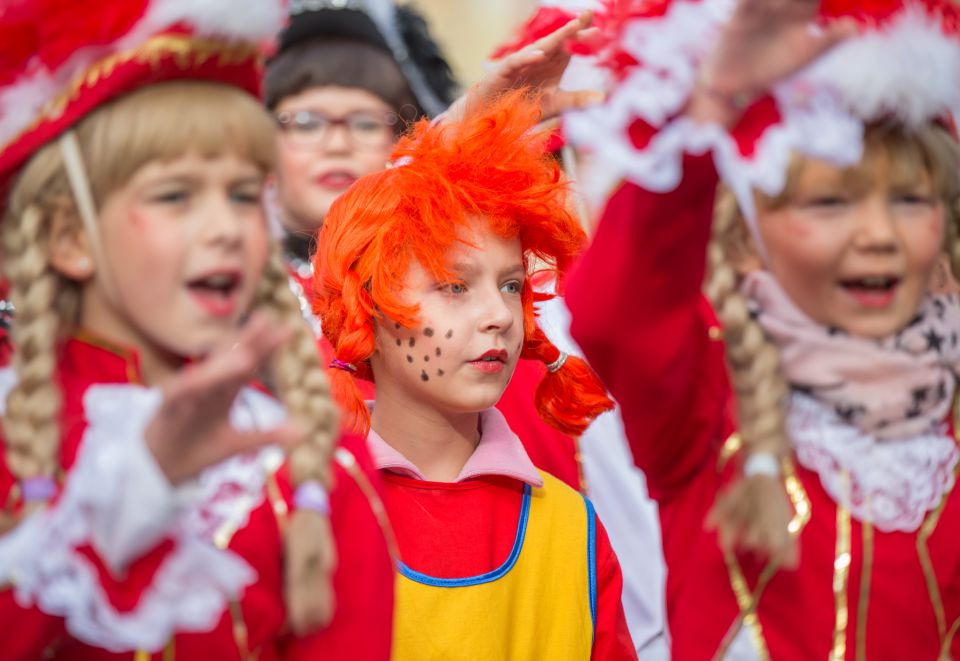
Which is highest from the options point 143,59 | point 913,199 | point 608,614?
point 143,59

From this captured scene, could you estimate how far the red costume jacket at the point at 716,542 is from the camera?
2.03m

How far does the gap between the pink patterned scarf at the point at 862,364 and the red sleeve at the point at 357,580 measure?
0.64 m

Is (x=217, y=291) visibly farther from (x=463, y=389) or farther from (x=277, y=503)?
(x=463, y=389)

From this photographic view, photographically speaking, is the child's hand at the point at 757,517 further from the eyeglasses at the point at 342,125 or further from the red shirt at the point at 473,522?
the eyeglasses at the point at 342,125

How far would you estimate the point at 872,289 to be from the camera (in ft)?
7.07

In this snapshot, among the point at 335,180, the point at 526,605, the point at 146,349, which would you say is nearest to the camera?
the point at 146,349

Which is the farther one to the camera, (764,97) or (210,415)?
(764,97)

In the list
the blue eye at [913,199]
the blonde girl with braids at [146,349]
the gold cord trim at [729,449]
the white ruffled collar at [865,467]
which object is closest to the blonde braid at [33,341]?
the blonde girl with braids at [146,349]

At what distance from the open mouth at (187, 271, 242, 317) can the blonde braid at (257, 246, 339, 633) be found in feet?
0.37

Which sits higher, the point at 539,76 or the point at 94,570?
the point at 539,76

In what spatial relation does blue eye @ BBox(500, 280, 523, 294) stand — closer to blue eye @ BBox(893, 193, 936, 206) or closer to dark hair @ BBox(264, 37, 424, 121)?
blue eye @ BBox(893, 193, 936, 206)

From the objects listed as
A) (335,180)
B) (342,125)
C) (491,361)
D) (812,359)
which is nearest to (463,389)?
(491,361)

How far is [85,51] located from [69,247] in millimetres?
251

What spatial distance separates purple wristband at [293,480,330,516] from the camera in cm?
187
